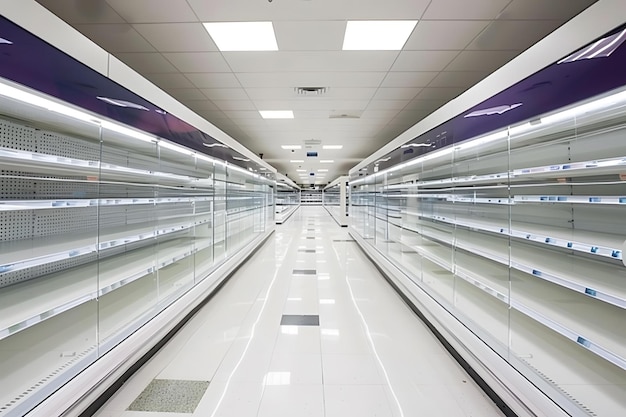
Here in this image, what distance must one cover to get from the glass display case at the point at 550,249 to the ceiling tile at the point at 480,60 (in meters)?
0.98

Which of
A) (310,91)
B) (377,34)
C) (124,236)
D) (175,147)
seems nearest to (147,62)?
(175,147)

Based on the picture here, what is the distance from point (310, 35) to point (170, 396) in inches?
123

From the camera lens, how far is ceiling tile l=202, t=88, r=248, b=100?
→ 4219 millimetres

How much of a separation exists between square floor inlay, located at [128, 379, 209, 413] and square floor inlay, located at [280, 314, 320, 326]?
103 cm

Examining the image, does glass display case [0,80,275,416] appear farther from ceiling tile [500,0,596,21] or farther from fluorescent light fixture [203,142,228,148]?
ceiling tile [500,0,596,21]

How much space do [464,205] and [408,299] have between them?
131 centimetres

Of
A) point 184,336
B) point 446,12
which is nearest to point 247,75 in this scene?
point 446,12

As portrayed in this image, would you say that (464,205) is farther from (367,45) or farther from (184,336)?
(184,336)

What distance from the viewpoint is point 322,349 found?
7.59 ft

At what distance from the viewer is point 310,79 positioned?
12.4 ft

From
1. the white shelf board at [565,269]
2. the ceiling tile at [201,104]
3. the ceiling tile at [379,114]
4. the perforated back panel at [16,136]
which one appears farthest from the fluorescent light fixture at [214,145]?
the white shelf board at [565,269]

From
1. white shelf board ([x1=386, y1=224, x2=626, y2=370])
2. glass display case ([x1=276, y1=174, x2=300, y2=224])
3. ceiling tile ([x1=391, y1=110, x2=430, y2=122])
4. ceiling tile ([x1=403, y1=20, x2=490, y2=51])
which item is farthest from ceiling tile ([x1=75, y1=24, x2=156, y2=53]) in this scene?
glass display case ([x1=276, y1=174, x2=300, y2=224])

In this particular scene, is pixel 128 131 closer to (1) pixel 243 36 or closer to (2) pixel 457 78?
(1) pixel 243 36

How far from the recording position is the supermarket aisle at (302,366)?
1682mm
